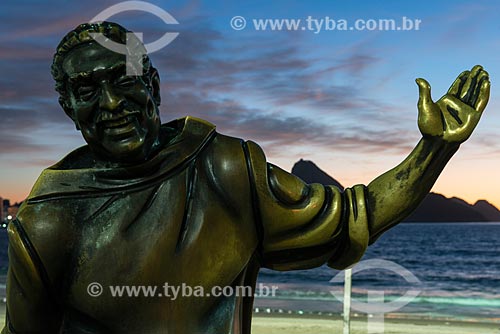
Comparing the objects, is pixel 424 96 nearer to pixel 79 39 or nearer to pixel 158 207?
pixel 158 207

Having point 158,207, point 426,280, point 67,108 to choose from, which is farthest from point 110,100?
point 426,280

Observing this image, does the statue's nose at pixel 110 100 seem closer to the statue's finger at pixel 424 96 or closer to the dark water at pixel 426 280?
the statue's finger at pixel 424 96

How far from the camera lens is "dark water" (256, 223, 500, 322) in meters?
17.6

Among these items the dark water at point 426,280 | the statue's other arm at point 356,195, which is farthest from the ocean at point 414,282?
the statue's other arm at point 356,195

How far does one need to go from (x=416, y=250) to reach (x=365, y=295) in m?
13.8

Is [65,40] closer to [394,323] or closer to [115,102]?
[115,102]

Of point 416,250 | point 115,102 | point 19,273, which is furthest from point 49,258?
point 416,250

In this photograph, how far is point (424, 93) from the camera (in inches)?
89.7

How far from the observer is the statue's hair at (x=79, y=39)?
221 centimetres

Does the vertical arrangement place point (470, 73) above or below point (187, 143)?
above

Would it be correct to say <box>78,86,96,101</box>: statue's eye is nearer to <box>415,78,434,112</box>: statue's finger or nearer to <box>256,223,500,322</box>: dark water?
<box>415,78,434,112</box>: statue's finger

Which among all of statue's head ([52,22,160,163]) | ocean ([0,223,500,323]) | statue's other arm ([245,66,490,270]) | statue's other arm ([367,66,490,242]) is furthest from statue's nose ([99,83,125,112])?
ocean ([0,223,500,323])

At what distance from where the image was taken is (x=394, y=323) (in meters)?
11.4

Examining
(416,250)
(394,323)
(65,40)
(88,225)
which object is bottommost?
(88,225)
